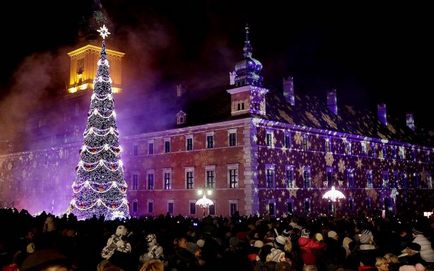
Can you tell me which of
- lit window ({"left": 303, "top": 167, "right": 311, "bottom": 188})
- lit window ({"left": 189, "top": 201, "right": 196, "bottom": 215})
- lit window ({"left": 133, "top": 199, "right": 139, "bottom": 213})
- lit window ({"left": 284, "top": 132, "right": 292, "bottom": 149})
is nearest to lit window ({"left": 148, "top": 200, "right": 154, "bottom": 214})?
lit window ({"left": 133, "top": 199, "right": 139, "bottom": 213})

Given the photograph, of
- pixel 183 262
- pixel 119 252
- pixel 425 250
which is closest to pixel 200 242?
pixel 119 252

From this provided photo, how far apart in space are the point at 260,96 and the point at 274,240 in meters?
28.1

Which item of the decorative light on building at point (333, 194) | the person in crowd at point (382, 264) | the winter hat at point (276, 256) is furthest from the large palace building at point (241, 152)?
the person in crowd at point (382, 264)

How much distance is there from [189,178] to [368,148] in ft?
72.1

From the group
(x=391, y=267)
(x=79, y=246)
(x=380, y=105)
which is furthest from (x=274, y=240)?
(x=380, y=105)

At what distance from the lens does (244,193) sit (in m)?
35.3

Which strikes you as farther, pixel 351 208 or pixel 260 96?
pixel 351 208

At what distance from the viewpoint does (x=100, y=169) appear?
26953 millimetres

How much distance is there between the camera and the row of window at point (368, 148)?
38.9 m

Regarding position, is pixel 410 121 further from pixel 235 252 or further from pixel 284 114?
pixel 235 252

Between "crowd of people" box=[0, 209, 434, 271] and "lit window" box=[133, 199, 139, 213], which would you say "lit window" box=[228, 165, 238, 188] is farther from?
"crowd of people" box=[0, 209, 434, 271]

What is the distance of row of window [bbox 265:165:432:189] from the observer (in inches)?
1462

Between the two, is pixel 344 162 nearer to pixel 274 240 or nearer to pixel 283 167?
pixel 283 167

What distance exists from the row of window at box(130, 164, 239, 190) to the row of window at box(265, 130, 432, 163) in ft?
12.8
